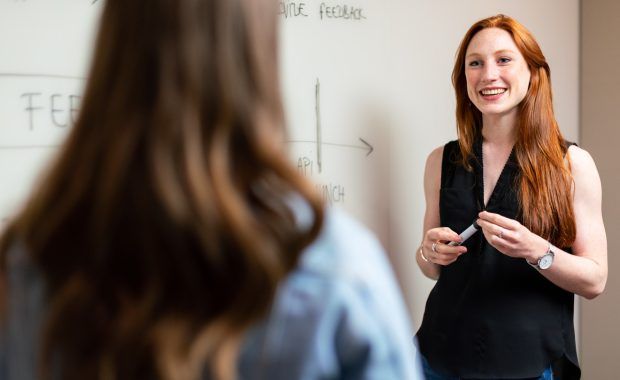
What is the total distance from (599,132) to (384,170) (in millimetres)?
909

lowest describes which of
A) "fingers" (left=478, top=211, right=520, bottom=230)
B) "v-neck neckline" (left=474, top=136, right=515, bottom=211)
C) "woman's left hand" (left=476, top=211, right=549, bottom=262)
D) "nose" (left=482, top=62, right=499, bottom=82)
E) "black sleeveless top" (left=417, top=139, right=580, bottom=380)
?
"black sleeveless top" (left=417, top=139, right=580, bottom=380)

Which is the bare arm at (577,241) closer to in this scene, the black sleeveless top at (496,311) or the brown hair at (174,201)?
the black sleeveless top at (496,311)

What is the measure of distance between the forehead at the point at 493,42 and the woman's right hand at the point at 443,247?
0.44 meters

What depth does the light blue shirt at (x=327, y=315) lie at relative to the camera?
528 mm

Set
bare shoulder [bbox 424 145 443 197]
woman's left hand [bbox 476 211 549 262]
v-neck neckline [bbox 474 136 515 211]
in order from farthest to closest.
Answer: bare shoulder [bbox 424 145 443 197] < v-neck neckline [bbox 474 136 515 211] < woman's left hand [bbox 476 211 549 262]

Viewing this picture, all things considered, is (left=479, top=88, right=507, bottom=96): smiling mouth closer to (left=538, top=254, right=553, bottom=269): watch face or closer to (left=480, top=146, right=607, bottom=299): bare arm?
(left=480, top=146, right=607, bottom=299): bare arm

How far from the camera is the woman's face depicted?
1532 millimetres

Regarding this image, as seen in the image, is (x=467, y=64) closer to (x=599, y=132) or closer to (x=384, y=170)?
(x=384, y=170)

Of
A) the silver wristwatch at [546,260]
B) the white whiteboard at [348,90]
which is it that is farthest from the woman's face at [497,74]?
the silver wristwatch at [546,260]

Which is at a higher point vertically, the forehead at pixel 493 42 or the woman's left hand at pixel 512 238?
the forehead at pixel 493 42

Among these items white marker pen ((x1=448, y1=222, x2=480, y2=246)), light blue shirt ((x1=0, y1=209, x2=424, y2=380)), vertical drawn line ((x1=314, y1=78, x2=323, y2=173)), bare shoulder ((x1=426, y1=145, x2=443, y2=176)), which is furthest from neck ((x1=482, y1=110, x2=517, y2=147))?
light blue shirt ((x1=0, y1=209, x2=424, y2=380))

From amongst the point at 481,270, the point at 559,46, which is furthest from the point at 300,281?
the point at 559,46

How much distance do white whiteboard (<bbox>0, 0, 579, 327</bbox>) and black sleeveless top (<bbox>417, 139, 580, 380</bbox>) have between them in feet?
0.79

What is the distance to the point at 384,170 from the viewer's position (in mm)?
1743
